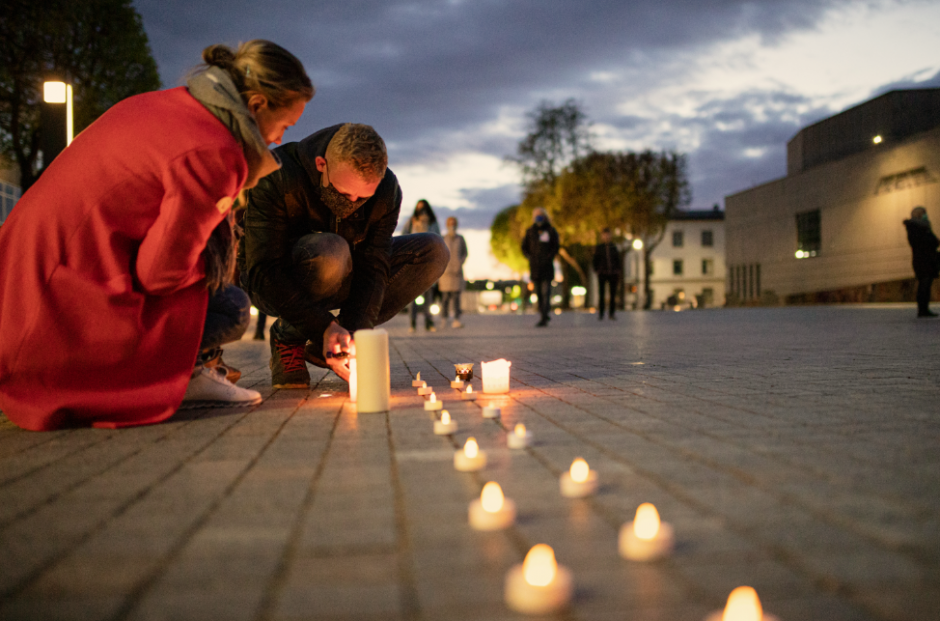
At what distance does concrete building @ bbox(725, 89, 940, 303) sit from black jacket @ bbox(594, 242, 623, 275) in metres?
22.4

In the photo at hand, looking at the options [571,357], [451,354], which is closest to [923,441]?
[571,357]

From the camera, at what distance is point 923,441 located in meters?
2.55

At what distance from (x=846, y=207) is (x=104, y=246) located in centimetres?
4261

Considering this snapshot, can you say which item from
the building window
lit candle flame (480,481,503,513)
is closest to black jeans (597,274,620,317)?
lit candle flame (480,481,503,513)

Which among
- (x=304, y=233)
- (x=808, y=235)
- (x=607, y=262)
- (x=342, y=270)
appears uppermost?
(x=808, y=235)

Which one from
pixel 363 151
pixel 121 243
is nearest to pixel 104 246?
pixel 121 243

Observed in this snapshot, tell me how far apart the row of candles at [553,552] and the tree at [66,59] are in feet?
80.2

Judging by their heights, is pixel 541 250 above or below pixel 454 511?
above

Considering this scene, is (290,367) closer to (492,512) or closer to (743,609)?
(492,512)

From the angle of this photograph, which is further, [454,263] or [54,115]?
[454,263]

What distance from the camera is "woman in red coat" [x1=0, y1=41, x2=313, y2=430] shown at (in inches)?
109

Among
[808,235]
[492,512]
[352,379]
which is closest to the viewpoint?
[492,512]

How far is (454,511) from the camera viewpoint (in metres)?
1.79

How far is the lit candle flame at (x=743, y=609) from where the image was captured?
1.11 m
